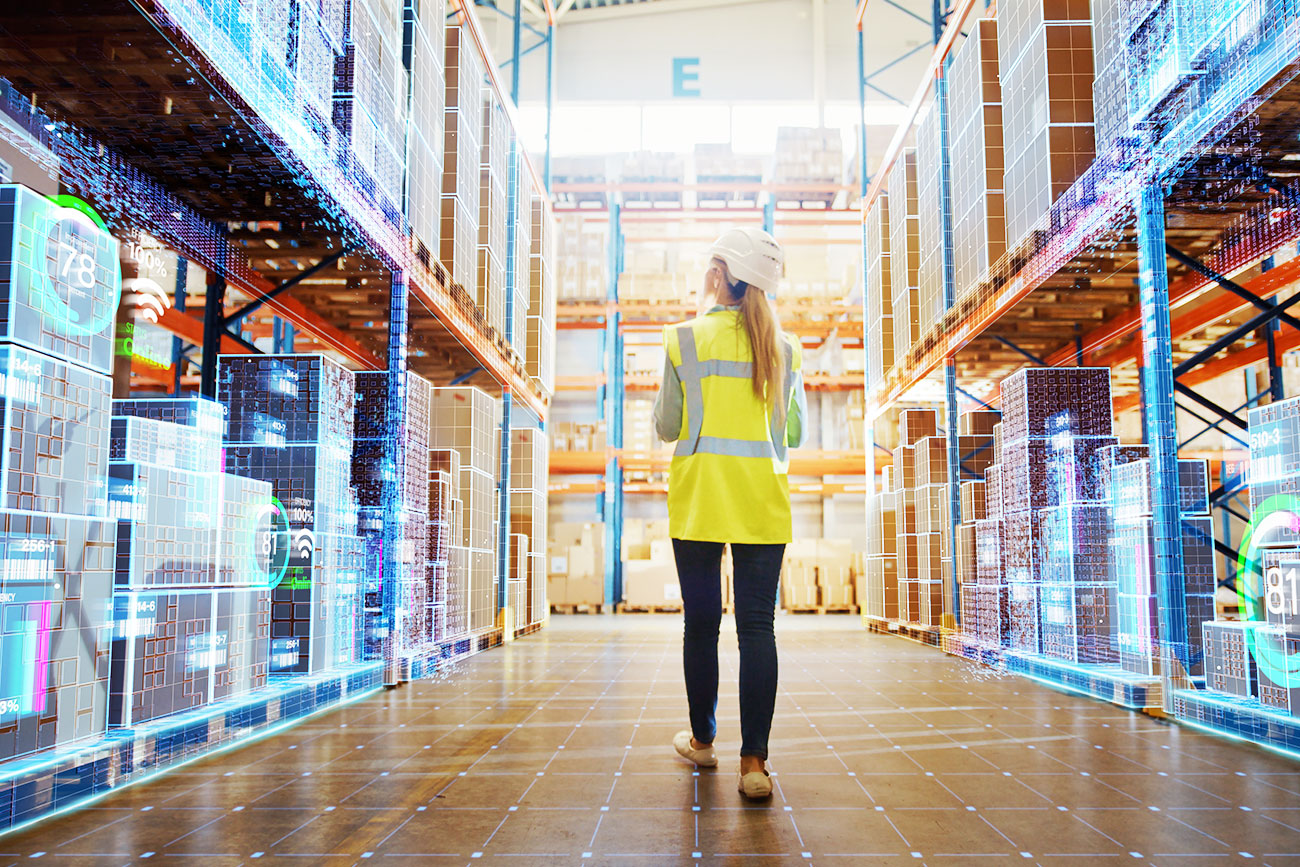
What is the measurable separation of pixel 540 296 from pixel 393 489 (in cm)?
636

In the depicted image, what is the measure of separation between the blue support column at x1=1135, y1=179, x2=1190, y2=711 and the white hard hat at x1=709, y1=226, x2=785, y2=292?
2354 mm

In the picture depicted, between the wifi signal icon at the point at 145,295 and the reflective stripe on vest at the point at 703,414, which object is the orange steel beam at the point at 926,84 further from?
the wifi signal icon at the point at 145,295

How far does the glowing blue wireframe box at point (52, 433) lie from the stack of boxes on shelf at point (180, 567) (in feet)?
0.71

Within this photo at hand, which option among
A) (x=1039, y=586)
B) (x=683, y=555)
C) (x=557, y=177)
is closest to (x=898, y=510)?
(x=1039, y=586)

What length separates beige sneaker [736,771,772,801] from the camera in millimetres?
2623

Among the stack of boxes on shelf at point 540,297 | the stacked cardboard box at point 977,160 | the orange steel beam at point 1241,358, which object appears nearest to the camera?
the stacked cardboard box at point 977,160

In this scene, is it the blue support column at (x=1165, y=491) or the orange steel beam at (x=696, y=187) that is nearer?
the blue support column at (x=1165, y=491)

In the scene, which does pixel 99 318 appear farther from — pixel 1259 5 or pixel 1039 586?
pixel 1039 586

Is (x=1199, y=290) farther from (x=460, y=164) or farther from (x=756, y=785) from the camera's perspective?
(x=756, y=785)

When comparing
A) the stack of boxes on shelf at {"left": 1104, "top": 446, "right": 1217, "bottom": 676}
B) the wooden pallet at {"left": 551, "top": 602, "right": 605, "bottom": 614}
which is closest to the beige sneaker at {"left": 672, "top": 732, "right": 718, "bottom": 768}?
the stack of boxes on shelf at {"left": 1104, "top": 446, "right": 1217, "bottom": 676}

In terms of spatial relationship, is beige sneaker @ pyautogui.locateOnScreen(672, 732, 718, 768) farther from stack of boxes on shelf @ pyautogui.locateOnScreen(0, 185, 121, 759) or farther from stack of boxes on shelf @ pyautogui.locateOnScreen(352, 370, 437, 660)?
stack of boxes on shelf @ pyautogui.locateOnScreen(352, 370, 437, 660)

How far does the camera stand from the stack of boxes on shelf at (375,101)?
16.0ft

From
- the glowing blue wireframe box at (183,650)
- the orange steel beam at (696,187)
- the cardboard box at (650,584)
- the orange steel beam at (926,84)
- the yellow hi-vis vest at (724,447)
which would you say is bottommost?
the cardboard box at (650,584)

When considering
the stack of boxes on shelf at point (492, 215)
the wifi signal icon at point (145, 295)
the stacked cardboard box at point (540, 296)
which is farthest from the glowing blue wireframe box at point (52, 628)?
the stacked cardboard box at point (540, 296)
